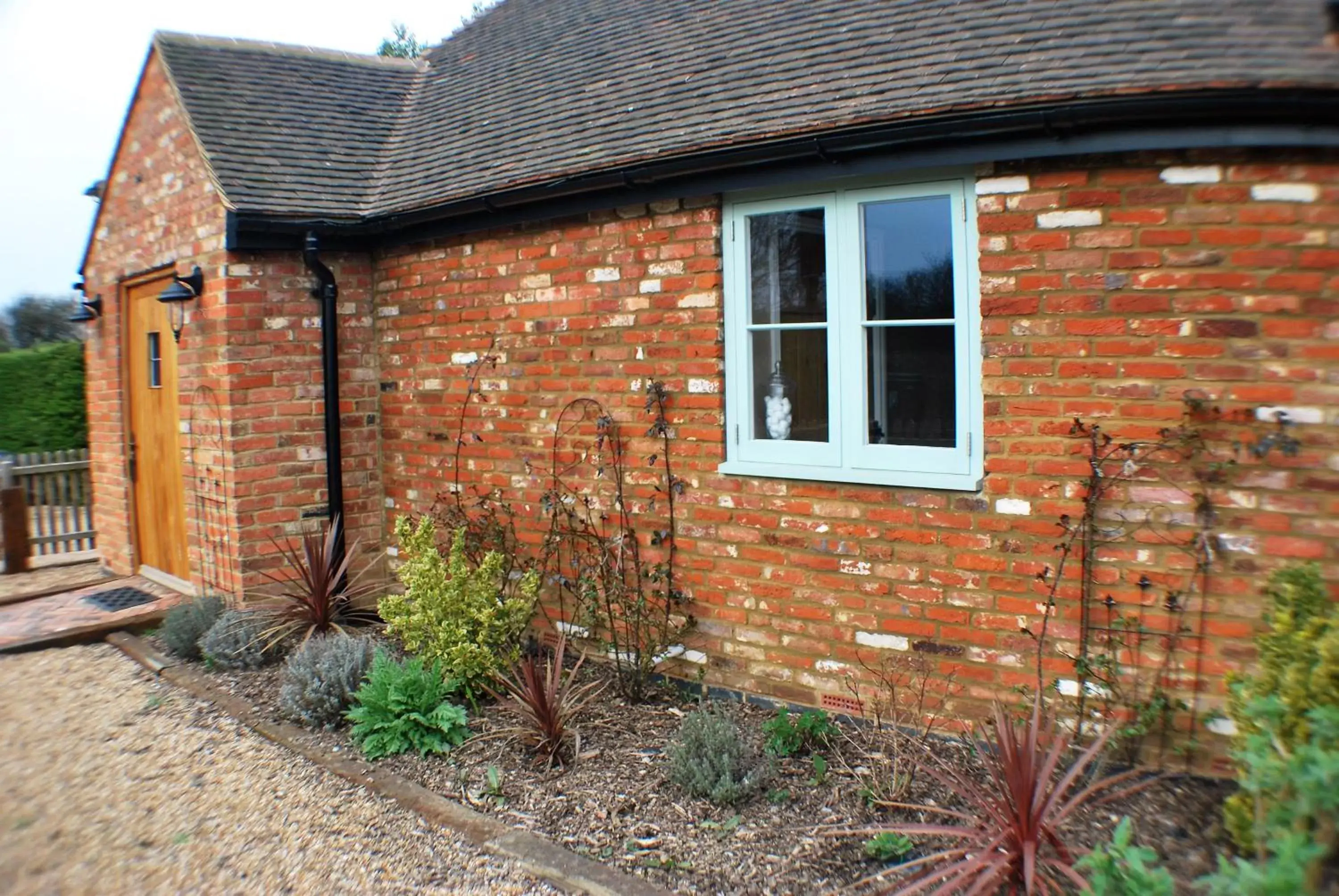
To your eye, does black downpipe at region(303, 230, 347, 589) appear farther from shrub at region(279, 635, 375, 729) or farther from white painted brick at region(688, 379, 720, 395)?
white painted brick at region(688, 379, 720, 395)

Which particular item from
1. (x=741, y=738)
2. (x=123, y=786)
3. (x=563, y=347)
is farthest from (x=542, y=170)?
(x=123, y=786)

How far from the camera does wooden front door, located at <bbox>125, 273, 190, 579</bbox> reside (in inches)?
312

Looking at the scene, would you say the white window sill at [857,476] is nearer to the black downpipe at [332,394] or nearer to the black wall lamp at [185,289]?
the black downpipe at [332,394]

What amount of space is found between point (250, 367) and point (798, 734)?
4836 mm

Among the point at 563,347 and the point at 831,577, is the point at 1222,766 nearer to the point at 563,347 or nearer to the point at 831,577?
the point at 831,577

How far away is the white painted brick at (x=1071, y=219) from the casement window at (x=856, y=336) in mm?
330

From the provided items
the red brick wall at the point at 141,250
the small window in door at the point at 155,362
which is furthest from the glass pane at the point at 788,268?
the small window in door at the point at 155,362

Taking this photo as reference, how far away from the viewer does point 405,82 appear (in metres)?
9.25

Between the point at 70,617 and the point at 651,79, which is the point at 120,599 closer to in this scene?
the point at 70,617

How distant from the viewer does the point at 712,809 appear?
4.05 meters

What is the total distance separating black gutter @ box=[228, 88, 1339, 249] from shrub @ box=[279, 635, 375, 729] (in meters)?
2.92

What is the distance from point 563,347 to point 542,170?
3.62ft

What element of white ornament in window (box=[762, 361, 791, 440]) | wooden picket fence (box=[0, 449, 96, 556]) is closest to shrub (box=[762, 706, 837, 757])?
white ornament in window (box=[762, 361, 791, 440])

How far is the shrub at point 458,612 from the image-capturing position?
528cm
